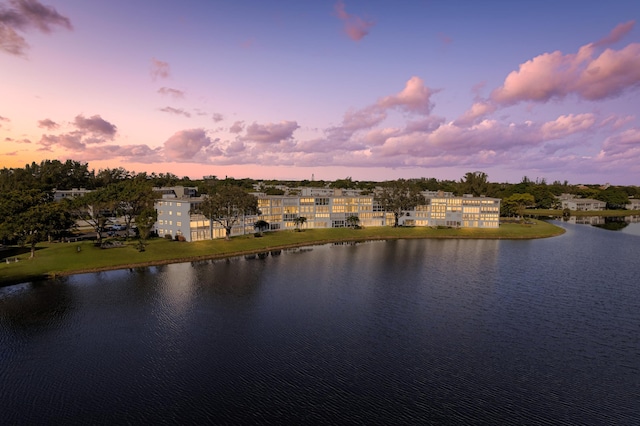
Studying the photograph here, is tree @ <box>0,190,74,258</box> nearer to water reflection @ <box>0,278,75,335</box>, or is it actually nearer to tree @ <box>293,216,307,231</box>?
water reflection @ <box>0,278,75,335</box>

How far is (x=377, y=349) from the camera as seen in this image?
138 feet

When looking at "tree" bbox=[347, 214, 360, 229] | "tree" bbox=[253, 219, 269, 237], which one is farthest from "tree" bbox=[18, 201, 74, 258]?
"tree" bbox=[347, 214, 360, 229]

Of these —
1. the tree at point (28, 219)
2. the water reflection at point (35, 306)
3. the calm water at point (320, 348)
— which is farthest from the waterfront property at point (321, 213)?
the water reflection at point (35, 306)

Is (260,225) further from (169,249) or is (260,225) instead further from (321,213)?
(169,249)

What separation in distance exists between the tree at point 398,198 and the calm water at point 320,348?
65.4 m

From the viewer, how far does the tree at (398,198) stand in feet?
455

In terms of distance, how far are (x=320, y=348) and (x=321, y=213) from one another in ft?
306

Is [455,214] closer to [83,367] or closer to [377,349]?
[377,349]

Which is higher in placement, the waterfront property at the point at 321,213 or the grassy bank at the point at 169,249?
the waterfront property at the point at 321,213

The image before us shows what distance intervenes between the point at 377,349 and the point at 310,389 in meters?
10.8

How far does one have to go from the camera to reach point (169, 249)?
3457 inches

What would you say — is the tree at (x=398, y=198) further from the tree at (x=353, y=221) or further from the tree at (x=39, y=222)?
the tree at (x=39, y=222)

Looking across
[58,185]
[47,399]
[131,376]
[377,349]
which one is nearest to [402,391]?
[377,349]

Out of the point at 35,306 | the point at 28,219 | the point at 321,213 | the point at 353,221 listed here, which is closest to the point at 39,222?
the point at 28,219
